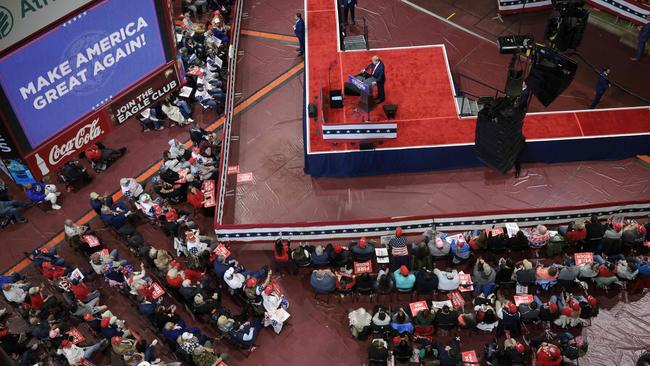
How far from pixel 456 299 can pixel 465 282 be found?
0.43m

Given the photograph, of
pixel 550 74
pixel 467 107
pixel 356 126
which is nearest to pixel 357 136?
pixel 356 126

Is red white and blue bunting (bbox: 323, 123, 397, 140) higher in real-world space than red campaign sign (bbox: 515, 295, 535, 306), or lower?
higher

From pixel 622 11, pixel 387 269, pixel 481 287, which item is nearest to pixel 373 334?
pixel 387 269

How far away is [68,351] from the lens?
1355cm

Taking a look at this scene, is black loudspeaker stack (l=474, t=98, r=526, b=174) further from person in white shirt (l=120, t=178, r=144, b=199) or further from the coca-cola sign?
person in white shirt (l=120, t=178, r=144, b=199)

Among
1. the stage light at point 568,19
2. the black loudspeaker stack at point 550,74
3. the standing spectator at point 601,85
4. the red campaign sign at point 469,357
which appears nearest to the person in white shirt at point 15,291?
the red campaign sign at point 469,357

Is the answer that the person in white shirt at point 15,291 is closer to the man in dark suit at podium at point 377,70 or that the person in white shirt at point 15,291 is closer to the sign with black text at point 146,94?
the sign with black text at point 146,94

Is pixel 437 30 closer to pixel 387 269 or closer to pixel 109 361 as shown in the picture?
pixel 387 269

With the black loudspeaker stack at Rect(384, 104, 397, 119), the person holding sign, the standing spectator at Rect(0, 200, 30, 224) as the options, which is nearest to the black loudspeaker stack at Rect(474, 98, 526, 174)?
the person holding sign

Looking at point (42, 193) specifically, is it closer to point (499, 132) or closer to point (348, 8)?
point (348, 8)

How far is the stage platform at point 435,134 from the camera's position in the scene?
1684 centimetres

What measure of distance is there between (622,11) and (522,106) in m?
9.91

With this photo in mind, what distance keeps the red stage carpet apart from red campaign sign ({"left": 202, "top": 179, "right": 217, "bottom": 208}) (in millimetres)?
2638

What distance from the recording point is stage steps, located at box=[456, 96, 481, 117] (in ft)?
57.0
